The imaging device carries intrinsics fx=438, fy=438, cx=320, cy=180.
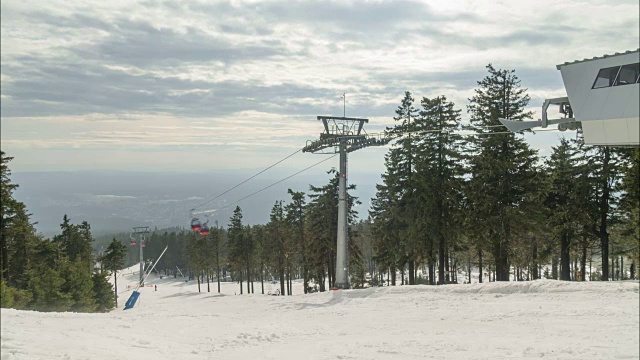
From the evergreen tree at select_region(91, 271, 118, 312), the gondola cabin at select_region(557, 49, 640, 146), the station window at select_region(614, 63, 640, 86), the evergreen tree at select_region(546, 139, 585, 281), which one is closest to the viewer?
the gondola cabin at select_region(557, 49, 640, 146)

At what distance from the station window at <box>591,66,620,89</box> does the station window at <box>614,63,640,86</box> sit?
0.42ft

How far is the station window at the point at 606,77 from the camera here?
8117 millimetres

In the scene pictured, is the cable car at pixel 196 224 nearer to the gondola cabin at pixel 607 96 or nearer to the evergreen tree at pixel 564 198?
the evergreen tree at pixel 564 198

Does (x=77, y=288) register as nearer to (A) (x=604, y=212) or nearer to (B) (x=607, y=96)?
(B) (x=607, y=96)

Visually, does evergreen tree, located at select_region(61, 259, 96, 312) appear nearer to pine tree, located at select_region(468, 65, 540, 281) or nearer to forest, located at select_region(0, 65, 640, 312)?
forest, located at select_region(0, 65, 640, 312)

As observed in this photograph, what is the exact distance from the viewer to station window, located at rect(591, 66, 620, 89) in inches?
320

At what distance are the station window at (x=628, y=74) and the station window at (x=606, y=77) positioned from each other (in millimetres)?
127

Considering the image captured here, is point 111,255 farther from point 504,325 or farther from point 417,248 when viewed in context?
point 504,325

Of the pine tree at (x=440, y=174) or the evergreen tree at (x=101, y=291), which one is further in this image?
the evergreen tree at (x=101, y=291)

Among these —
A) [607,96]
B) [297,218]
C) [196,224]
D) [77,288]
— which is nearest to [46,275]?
[77,288]

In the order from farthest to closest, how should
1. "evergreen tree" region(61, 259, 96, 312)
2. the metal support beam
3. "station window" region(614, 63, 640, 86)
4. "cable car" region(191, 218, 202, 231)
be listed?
"cable car" region(191, 218, 202, 231)
"evergreen tree" region(61, 259, 96, 312)
the metal support beam
"station window" region(614, 63, 640, 86)

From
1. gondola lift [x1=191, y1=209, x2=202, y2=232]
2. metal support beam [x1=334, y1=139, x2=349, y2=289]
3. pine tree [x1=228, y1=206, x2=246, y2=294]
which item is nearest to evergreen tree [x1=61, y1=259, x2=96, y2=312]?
gondola lift [x1=191, y1=209, x2=202, y2=232]

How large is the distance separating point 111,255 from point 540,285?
4708 centimetres

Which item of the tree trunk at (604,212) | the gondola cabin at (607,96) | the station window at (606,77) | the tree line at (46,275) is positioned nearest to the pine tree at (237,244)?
the tree line at (46,275)
